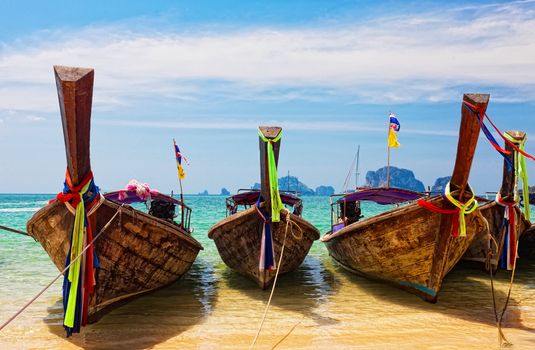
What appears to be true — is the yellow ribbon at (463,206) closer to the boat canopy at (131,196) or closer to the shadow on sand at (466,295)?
the shadow on sand at (466,295)

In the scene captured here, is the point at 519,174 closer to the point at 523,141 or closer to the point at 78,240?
the point at 523,141

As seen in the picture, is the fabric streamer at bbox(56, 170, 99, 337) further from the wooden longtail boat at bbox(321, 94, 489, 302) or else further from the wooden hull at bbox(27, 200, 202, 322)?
the wooden longtail boat at bbox(321, 94, 489, 302)

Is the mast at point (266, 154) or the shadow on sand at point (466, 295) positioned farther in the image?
the mast at point (266, 154)

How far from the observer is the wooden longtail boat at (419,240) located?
6953 mm

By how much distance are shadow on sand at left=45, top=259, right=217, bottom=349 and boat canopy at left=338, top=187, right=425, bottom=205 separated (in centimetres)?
356

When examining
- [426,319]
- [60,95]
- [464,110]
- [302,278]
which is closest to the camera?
[60,95]

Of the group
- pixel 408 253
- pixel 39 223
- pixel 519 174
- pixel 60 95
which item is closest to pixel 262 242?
pixel 408 253

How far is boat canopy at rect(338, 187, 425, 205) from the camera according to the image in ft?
33.6

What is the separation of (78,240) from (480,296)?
682 centimetres

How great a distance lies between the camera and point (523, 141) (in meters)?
8.51

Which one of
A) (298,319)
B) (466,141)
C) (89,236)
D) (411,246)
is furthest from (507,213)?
(89,236)

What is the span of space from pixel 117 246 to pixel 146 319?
1296 millimetres

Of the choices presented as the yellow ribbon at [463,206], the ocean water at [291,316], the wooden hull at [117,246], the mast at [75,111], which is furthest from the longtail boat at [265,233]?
the mast at [75,111]

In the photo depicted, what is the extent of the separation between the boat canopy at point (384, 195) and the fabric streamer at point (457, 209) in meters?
2.73
